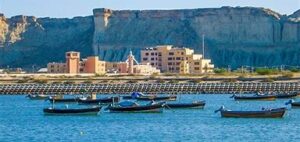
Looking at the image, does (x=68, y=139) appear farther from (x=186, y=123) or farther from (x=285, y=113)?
(x=285, y=113)

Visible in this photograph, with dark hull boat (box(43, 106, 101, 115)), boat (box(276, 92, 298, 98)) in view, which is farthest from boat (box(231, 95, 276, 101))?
dark hull boat (box(43, 106, 101, 115))

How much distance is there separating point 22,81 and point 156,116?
244 feet

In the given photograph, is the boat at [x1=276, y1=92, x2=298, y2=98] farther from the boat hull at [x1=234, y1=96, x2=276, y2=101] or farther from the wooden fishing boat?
the boat hull at [x1=234, y1=96, x2=276, y2=101]

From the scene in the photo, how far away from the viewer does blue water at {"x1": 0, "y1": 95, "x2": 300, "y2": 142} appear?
77.5 metres

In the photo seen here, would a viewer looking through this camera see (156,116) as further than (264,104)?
No

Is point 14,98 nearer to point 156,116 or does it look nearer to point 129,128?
point 156,116

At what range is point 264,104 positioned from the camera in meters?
116

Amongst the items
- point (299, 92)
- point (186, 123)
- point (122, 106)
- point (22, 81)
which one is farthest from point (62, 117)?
point (22, 81)

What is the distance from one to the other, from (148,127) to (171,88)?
5865 cm

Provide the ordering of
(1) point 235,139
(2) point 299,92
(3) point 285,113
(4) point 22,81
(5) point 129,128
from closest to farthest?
(1) point 235,139
(5) point 129,128
(3) point 285,113
(2) point 299,92
(4) point 22,81

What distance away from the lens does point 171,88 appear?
5679 inches

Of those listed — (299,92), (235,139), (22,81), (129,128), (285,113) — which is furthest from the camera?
(22,81)

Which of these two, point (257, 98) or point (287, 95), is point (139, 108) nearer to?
point (257, 98)

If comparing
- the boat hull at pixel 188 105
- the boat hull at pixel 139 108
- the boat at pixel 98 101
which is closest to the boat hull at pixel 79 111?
the boat hull at pixel 139 108
